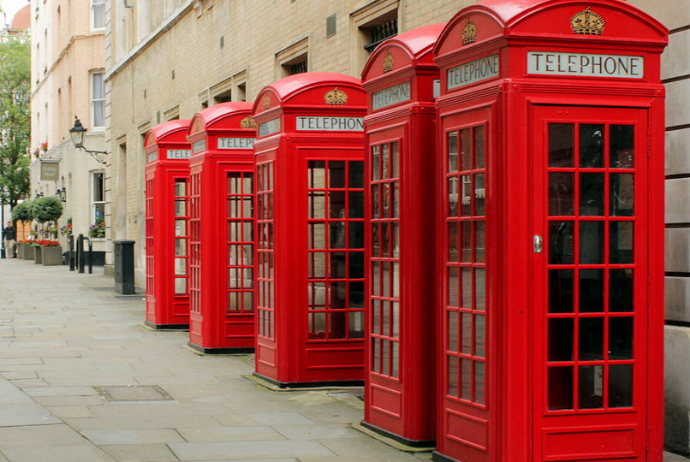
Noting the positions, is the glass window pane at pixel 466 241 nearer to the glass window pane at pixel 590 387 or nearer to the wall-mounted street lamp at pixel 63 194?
the glass window pane at pixel 590 387

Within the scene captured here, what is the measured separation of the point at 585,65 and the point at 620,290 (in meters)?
1.26

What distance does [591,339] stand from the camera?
607cm

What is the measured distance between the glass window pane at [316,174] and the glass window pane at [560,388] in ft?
13.8

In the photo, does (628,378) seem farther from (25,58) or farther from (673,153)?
(25,58)

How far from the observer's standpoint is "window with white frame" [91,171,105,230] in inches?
1636

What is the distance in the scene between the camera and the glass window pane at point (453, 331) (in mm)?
6520

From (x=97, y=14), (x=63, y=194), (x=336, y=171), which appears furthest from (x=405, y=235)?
(x=63, y=194)

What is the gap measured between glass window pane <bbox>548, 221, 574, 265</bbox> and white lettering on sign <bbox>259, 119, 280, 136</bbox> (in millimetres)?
4381

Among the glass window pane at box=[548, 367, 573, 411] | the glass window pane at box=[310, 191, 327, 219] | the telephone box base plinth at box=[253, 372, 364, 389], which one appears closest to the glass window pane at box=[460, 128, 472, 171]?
the glass window pane at box=[548, 367, 573, 411]

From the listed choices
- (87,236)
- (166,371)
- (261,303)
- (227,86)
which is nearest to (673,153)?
(261,303)

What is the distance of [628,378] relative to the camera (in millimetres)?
6164

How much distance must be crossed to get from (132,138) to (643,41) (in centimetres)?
2365

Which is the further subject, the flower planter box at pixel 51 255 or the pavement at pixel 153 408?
the flower planter box at pixel 51 255

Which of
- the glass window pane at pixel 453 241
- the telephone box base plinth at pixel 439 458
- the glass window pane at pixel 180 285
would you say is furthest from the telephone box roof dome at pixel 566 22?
the glass window pane at pixel 180 285
